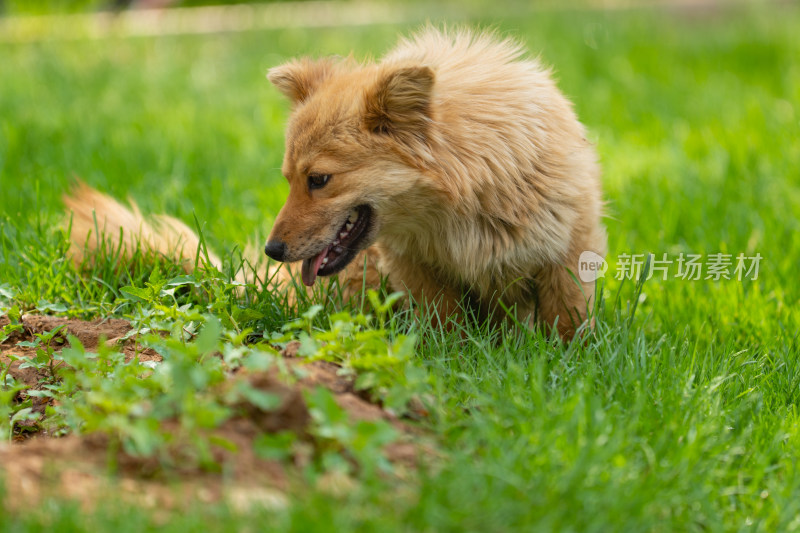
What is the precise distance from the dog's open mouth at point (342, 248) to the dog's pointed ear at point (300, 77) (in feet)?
1.68

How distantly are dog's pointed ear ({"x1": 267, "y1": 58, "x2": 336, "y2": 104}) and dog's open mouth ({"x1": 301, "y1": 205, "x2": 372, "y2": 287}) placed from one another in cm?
51

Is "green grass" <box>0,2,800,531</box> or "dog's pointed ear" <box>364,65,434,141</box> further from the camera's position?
"dog's pointed ear" <box>364,65,434,141</box>

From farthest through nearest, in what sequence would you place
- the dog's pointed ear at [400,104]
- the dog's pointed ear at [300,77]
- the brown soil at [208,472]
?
the dog's pointed ear at [300,77]
the dog's pointed ear at [400,104]
the brown soil at [208,472]

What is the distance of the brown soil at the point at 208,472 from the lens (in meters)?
1.74

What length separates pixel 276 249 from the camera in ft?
9.20

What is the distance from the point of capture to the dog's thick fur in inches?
108

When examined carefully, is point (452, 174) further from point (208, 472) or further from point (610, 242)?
point (610, 242)

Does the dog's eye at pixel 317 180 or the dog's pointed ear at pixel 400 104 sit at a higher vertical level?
the dog's pointed ear at pixel 400 104

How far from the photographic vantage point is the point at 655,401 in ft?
7.57

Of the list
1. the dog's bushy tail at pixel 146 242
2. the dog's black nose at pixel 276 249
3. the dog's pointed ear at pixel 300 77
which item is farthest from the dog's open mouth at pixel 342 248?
the dog's pointed ear at pixel 300 77

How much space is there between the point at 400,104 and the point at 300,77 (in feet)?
1.71

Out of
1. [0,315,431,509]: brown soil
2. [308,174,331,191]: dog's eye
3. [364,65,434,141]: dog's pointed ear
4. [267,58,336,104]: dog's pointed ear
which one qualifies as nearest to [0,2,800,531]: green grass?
[0,315,431,509]: brown soil

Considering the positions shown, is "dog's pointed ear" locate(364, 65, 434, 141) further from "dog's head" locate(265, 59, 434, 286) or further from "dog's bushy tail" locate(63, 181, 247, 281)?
"dog's bushy tail" locate(63, 181, 247, 281)

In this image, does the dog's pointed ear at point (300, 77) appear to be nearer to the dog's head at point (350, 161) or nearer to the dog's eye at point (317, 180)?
the dog's head at point (350, 161)
